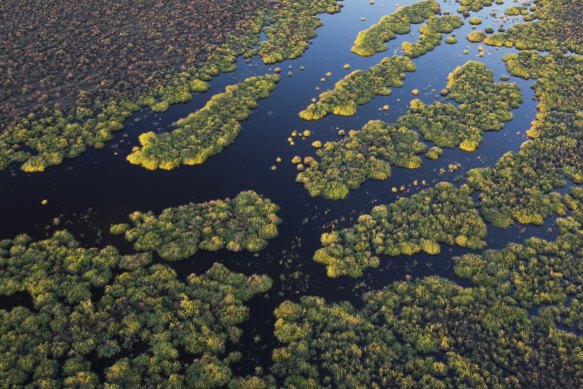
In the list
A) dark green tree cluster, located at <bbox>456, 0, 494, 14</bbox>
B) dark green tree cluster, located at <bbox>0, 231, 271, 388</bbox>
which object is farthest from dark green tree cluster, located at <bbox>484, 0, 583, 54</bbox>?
dark green tree cluster, located at <bbox>0, 231, 271, 388</bbox>

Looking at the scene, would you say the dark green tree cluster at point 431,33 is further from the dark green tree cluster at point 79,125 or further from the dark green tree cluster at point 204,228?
the dark green tree cluster at point 204,228

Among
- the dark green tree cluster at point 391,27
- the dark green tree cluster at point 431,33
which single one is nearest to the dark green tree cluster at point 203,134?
the dark green tree cluster at point 391,27

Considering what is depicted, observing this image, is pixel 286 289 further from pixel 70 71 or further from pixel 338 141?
pixel 70 71

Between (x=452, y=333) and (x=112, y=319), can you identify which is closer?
(x=112, y=319)

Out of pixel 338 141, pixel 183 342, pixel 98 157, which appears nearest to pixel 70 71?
pixel 98 157

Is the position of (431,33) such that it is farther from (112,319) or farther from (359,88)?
(112,319)

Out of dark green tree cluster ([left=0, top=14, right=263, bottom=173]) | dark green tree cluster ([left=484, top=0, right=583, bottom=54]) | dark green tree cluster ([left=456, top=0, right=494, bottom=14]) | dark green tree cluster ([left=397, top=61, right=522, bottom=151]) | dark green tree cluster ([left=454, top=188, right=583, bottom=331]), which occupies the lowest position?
dark green tree cluster ([left=454, top=188, right=583, bottom=331])

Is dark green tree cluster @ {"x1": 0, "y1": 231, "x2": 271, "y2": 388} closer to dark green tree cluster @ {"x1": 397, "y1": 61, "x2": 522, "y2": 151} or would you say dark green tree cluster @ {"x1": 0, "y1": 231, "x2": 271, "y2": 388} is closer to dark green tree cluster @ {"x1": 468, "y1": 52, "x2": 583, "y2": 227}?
dark green tree cluster @ {"x1": 468, "y1": 52, "x2": 583, "y2": 227}

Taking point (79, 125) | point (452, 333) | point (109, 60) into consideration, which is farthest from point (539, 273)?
point (109, 60)
